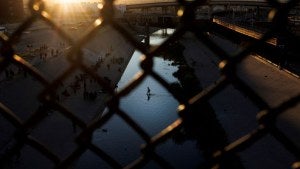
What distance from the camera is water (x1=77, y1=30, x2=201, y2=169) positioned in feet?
55.5

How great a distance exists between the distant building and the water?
129 ft

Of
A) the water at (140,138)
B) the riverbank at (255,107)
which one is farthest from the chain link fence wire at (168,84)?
the riverbank at (255,107)

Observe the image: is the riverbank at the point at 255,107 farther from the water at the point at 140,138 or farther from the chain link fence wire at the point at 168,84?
the chain link fence wire at the point at 168,84

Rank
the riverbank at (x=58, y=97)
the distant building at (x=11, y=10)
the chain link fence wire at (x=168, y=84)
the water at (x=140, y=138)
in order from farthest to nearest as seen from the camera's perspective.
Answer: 1. the distant building at (x=11, y=10)
2. the riverbank at (x=58, y=97)
3. the water at (x=140, y=138)
4. the chain link fence wire at (x=168, y=84)

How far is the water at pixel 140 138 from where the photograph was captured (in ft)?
55.5

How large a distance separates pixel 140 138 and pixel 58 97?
8906mm

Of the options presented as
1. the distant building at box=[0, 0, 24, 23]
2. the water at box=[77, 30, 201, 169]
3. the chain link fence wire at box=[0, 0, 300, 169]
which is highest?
the chain link fence wire at box=[0, 0, 300, 169]

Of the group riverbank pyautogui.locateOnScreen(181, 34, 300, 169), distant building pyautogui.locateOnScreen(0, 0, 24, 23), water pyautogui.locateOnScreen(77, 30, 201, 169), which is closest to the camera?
riverbank pyautogui.locateOnScreen(181, 34, 300, 169)

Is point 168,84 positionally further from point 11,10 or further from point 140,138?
point 11,10

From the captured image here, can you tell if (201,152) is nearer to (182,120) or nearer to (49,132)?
(49,132)

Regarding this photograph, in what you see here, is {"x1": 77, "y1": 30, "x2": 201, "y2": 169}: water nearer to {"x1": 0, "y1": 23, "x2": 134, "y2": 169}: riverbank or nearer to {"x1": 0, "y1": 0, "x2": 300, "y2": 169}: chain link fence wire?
{"x1": 0, "y1": 23, "x2": 134, "y2": 169}: riverbank

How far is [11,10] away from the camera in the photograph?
214ft

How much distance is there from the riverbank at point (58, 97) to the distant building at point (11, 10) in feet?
31.6

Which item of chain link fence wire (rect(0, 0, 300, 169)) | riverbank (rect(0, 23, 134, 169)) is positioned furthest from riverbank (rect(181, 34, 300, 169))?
chain link fence wire (rect(0, 0, 300, 169))
